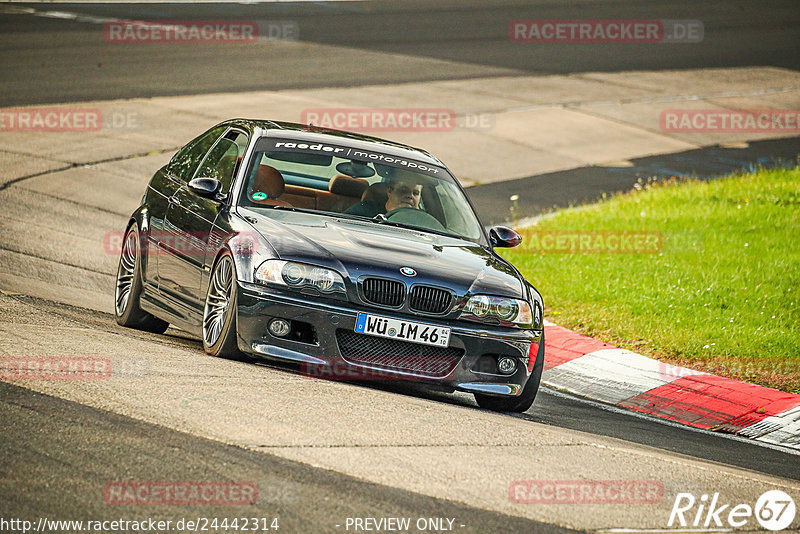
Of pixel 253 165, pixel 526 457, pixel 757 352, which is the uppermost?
pixel 253 165

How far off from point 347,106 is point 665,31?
14952mm

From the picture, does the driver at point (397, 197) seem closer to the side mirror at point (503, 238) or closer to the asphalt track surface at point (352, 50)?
the side mirror at point (503, 238)

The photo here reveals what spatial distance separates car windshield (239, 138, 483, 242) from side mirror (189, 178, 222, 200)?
0.20m

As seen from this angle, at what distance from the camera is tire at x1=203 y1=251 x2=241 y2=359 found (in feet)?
23.5

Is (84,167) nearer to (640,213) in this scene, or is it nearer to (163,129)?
(163,129)

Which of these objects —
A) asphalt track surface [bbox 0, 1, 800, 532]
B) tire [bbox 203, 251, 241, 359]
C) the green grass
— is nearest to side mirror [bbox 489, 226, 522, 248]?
asphalt track surface [bbox 0, 1, 800, 532]

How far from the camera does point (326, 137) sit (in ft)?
28.7

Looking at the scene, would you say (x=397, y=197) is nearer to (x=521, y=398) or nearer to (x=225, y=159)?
(x=225, y=159)

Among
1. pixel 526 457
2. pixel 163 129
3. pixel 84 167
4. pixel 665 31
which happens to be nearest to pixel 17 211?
pixel 84 167

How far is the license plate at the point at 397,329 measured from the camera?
698 cm

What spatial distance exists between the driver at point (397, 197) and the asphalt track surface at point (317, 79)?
1.33 metres

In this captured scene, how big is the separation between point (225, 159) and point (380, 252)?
1.90m

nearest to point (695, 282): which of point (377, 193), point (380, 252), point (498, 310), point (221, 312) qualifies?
point (377, 193)

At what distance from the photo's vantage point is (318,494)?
15.9 ft
